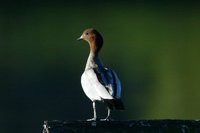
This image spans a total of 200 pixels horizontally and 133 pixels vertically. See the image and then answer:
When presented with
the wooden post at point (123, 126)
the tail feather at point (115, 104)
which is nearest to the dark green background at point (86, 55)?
the tail feather at point (115, 104)

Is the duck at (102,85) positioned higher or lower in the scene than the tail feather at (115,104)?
higher

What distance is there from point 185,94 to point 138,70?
6.29 feet

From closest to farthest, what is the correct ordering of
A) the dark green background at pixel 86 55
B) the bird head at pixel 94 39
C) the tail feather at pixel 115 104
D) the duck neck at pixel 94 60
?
the tail feather at pixel 115 104
the duck neck at pixel 94 60
the bird head at pixel 94 39
the dark green background at pixel 86 55

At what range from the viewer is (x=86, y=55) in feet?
60.8

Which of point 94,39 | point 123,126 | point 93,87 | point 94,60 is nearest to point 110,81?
point 93,87

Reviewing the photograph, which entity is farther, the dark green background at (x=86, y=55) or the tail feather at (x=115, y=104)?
the dark green background at (x=86, y=55)

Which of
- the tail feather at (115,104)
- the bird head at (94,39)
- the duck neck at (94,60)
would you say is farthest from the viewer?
the bird head at (94,39)

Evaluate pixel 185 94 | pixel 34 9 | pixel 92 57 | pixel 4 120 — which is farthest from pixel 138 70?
pixel 92 57

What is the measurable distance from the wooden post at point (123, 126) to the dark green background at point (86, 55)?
7.35 meters

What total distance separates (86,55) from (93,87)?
13.0m

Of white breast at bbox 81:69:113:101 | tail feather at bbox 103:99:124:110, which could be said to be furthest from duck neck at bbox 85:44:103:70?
tail feather at bbox 103:99:124:110

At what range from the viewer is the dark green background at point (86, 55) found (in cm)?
1398

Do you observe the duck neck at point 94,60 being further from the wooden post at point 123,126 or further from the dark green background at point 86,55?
the dark green background at point 86,55

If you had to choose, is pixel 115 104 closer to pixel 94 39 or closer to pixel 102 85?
pixel 102 85
